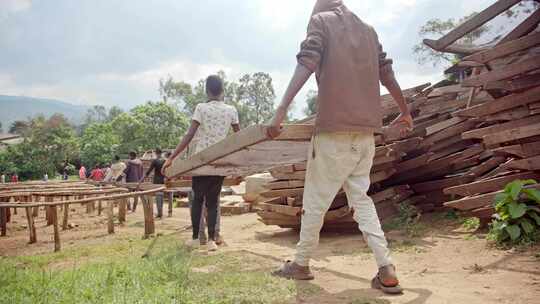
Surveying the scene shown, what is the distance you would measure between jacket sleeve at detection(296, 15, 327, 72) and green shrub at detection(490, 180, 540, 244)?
2.49 metres

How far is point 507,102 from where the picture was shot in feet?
15.1

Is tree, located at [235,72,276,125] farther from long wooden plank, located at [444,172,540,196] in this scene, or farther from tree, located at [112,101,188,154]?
long wooden plank, located at [444,172,540,196]

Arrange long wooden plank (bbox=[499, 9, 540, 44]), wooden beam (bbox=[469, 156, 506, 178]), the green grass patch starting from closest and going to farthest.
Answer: the green grass patch, long wooden plank (bbox=[499, 9, 540, 44]), wooden beam (bbox=[469, 156, 506, 178])

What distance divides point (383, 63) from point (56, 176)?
46376mm

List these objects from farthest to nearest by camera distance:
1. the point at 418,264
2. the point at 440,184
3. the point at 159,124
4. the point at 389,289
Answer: the point at 159,124 → the point at 440,184 → the point at 418,264 → the point at 389,289

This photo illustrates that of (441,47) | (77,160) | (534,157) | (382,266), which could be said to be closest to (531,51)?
(441,47)

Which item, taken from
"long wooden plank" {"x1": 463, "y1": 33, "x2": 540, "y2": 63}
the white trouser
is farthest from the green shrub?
the white trouser

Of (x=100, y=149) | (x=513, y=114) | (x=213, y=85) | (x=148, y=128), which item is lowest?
(x=513, y=114)

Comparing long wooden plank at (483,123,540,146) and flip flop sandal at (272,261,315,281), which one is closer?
flip flop sandal at (272,261,315,281)

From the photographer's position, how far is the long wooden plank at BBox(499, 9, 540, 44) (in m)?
5.05

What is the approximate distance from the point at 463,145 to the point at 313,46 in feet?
15.5

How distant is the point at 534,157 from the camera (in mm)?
4266

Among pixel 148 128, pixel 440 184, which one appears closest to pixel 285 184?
pixel 440 184

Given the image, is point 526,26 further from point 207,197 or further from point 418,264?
point 207,197
